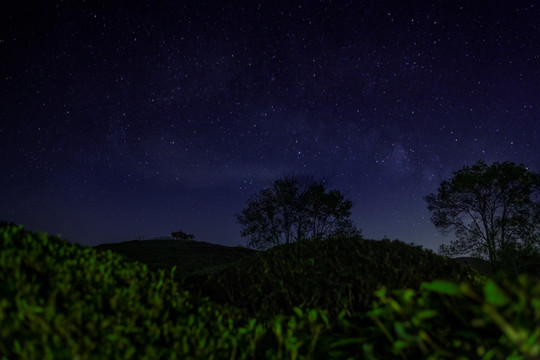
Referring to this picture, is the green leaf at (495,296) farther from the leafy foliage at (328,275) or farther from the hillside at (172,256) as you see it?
the hillside at (172,256)

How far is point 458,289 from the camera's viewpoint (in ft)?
5.44

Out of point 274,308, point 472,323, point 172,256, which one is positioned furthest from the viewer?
point 172,256

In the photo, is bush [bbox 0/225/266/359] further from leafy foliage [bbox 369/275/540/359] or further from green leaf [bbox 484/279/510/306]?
green leaf [bbox 484/279/510/306]

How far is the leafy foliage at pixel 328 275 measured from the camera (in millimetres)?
5195

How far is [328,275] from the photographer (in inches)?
217

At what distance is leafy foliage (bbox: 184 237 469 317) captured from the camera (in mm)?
5195

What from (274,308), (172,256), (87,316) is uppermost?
(172,256)

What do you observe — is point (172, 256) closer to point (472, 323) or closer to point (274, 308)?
point (274, 308)

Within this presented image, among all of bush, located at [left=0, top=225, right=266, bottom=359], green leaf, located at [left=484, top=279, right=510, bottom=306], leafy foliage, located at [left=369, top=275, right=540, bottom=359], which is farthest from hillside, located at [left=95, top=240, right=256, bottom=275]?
green leaf, located at [left=484, top=279, right=510, bottom=306]

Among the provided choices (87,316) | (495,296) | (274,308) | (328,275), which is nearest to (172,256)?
(274,308)

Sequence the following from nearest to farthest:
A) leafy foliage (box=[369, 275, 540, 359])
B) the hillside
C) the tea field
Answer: leafy foliage (box=[369, 275, 540, 359])
the tea field
the hillside

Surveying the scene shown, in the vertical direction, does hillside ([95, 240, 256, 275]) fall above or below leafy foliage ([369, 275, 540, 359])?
above

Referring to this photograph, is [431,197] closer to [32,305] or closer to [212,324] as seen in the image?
[212,324]

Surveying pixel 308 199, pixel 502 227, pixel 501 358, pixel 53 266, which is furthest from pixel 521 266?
pixel 53 266
